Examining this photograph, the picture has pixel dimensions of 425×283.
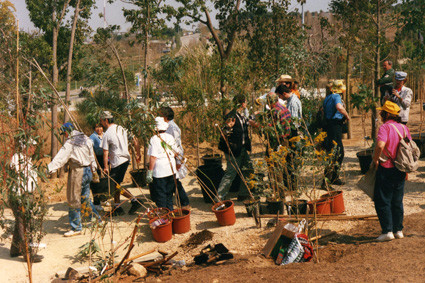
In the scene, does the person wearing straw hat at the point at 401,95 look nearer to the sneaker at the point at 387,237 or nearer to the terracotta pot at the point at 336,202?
the terracotta pot at the point at 336,202

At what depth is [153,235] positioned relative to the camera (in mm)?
6191

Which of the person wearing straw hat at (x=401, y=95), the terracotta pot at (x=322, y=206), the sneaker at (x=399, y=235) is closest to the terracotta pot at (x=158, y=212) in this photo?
the terracotta pot at (x=322, y=206)

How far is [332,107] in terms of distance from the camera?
748cm

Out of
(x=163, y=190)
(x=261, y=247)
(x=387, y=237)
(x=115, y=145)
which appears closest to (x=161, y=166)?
(x=163, y=190)

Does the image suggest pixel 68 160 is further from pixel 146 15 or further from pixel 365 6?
pixel 365 6

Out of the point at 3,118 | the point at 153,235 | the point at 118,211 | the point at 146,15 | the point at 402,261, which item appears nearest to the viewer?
the point at 402,261

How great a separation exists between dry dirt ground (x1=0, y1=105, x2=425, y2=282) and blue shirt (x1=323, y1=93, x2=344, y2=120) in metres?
1.28

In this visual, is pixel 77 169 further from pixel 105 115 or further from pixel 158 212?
pixel 158 212

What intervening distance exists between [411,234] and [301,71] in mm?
6782

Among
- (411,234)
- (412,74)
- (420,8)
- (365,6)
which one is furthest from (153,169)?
(412,74)

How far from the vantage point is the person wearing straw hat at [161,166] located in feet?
21.3

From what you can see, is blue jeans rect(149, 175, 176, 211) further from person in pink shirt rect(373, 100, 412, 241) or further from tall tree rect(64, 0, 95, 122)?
tall tree rect(64, 0, 95, 122)

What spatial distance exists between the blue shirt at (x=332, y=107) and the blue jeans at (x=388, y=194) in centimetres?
238

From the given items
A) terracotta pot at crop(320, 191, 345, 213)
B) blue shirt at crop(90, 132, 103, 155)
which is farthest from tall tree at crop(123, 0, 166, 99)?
terracotta pot at crop(320, 191, 345, 213)
